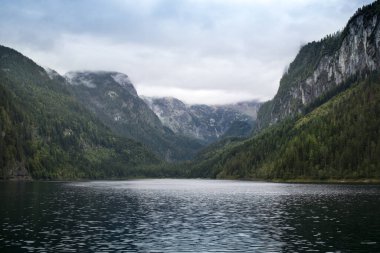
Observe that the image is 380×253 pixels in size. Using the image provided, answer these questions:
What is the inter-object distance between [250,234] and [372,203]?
52.6 m

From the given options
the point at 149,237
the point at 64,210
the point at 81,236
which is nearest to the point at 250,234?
the point at 149,237

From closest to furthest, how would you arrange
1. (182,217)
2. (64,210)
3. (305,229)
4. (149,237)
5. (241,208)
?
(149,237), (305,229), (182,217), (64,210), (241,208)

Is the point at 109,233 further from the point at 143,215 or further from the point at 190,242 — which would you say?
the point at 143,215

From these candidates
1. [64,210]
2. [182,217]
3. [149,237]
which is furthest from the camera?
→ [64,210]

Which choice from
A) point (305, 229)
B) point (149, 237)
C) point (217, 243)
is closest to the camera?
point (217, 243)

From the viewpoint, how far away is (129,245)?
55719 mm

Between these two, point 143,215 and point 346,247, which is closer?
point 346,247

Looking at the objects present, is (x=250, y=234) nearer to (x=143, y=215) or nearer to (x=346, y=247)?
(x=346, y=247)

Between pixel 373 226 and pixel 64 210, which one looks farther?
pixel 64 210

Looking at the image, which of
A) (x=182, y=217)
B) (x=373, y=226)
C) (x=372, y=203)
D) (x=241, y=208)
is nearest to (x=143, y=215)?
(x=182, y=217)

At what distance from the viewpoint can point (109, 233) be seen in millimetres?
65250

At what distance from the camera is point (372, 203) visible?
105562 mm

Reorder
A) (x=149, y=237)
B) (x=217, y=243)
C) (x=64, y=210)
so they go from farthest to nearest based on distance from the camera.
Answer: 1. (x=64, y=210)
2. (x=149, y=237)
3. (x=217, y=243)

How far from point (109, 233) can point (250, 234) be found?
1965 cm
